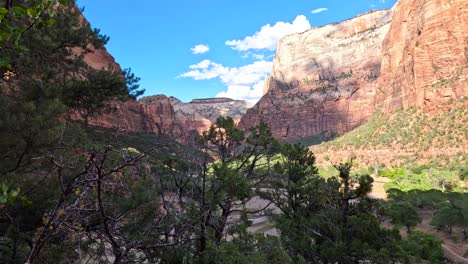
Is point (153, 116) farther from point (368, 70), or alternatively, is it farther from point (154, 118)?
point (368, 70)

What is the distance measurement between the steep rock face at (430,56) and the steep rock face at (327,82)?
166 ft

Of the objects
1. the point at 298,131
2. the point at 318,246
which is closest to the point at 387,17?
the point at 298,131

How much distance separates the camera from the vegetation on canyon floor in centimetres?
504

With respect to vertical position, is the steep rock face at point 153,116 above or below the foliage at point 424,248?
above

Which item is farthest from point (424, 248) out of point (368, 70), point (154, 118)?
point (368, 70)

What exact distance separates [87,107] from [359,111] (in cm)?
14731

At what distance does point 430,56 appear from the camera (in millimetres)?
78188

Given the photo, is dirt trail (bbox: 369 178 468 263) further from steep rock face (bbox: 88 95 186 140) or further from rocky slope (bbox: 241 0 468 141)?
steep rock face (bbox: 88 95 186 140)

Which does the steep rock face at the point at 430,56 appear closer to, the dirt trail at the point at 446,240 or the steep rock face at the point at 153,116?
the dirt trail at the point at 446,240

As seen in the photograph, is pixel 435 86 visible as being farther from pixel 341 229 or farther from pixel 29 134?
pixel 29 134

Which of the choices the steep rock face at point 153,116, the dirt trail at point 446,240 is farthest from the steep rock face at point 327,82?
the dirt trail at point 446,240

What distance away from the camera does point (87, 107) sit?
12.0 meters

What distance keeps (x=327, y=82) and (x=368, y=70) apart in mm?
20325

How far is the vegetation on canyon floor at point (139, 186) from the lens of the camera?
5039mm
